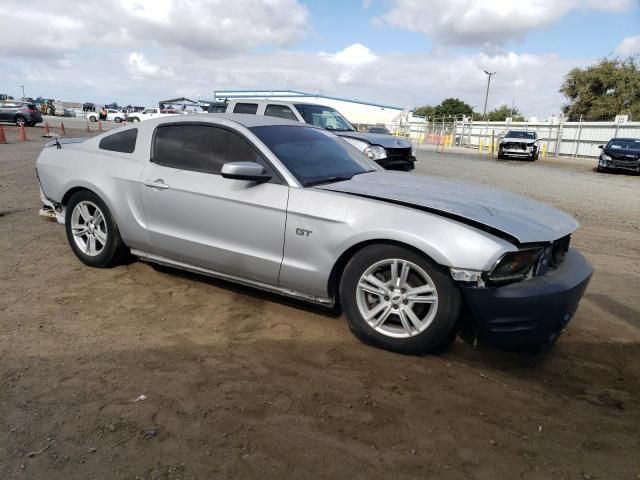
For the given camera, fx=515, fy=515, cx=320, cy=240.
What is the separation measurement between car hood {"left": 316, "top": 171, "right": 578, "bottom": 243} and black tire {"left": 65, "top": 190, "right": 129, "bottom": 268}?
213cm

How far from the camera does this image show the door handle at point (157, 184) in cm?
425

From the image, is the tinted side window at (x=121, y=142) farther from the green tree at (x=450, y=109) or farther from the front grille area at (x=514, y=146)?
the green tree at (x=450, y=109)

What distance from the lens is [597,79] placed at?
4578 centimetres

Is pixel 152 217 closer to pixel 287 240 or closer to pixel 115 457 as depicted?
pixel 287 240

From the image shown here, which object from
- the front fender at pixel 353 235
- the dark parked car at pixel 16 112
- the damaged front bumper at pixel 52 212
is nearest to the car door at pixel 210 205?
the front fender at pixel 353 235

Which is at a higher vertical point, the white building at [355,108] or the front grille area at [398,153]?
the white building at [355,108]

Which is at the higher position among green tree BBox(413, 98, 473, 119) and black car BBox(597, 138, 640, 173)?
green tree BBox(413, 98, 473, 119)

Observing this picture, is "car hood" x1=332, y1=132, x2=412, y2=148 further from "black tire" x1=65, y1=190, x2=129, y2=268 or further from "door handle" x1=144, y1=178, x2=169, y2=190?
"door handle" x1=144, y1=178, x2=169, y2=190

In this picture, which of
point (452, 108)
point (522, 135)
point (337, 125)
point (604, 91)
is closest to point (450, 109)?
point (452, 108)

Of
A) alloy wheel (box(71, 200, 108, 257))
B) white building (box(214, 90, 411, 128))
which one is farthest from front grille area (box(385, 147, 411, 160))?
white building (box(214, 90, 411, 128))

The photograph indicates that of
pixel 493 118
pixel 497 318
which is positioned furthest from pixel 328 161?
pixel 493 118

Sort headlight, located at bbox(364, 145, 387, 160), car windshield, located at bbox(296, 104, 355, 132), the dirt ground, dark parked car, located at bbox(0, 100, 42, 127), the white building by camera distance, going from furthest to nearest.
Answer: the white building < dark parked car, located at bbox(0, 100, 42, 127) < car windshield, located at bbox(296, 104, 355, 132) < headlight, located at bbox(364, 145, 387, 160) < the dirt ground

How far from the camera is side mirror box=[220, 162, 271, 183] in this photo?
3.65 metres

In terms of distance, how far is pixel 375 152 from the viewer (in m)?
9.45
